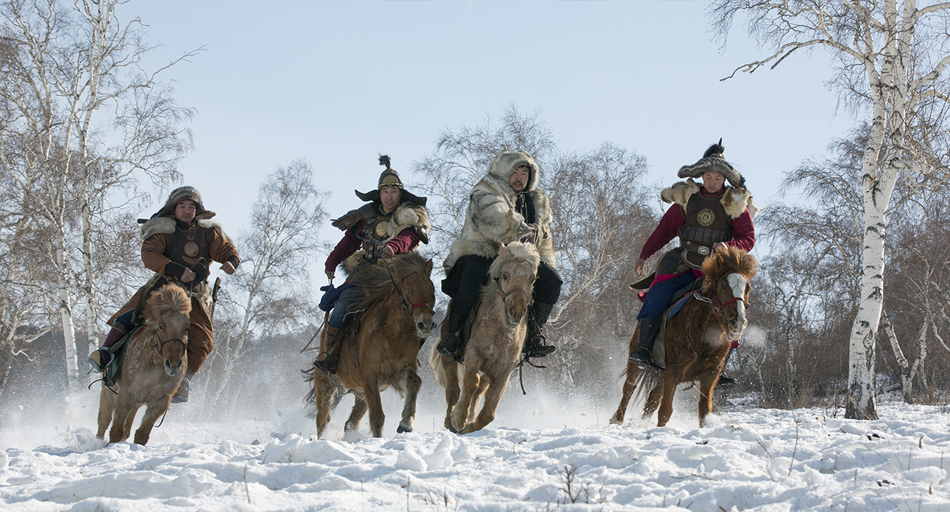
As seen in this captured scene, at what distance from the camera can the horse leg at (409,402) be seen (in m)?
6.27

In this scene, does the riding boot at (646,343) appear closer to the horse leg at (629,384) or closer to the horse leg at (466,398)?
the horse leg at (629,384)

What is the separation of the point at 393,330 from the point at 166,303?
6.82ft

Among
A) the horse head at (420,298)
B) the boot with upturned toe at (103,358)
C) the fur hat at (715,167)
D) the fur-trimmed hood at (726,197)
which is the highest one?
the fur hat at (715,167)

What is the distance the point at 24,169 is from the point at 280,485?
16.0 metres

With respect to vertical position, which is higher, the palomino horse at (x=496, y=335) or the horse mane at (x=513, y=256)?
the horse mane at (x=513, y=256)

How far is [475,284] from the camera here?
6609 millimetres

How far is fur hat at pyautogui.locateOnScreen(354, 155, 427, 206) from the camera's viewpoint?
7.52 metres

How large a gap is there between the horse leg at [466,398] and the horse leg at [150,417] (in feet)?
8.81

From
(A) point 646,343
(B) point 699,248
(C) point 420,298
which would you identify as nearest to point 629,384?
(A) point 646,343

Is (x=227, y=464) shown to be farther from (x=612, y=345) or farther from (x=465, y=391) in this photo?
(x=612, y=345)

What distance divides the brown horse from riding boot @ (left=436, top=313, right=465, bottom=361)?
7.80 feet

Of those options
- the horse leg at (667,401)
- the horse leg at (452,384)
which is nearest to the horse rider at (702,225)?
the horse leg at (667,401)

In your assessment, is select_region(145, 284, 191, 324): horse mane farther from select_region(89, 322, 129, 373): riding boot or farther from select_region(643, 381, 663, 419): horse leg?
select_region(643, 381, 663, 419): horse leg

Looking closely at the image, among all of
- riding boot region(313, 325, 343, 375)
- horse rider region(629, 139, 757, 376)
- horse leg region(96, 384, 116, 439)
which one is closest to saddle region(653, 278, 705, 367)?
horse rider region(629, 139, 757, 376)
